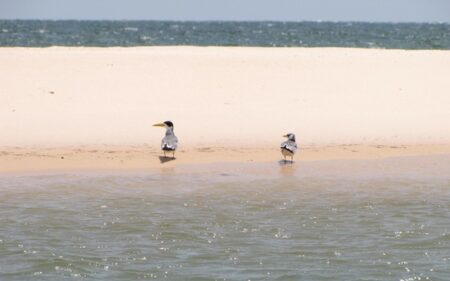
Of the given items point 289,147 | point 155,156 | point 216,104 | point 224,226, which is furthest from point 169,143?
point 216,104

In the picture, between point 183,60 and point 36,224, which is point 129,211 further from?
point 183,60

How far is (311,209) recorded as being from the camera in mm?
11031

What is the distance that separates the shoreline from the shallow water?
46 cm

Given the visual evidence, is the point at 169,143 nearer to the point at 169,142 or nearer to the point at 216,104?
the point at 169,142

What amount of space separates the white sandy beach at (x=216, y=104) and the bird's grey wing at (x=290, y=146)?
651mm

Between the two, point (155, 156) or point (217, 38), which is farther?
point (217, 38)

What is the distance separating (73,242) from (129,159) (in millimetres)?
4239

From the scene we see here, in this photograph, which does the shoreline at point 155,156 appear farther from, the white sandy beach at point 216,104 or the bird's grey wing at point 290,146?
the bird's grey wing at point 290,146

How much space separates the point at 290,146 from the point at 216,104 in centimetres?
403

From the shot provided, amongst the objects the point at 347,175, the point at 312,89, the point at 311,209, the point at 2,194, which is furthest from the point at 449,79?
the point at 2,194

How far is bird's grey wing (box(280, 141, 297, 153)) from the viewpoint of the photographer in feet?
43.8

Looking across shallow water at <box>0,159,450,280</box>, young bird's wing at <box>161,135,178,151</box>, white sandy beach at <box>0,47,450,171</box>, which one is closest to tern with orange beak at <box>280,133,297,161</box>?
shallow water at <box>0,159,450,280</box>

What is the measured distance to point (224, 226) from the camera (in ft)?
33.4

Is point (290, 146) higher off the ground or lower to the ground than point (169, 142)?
higher
